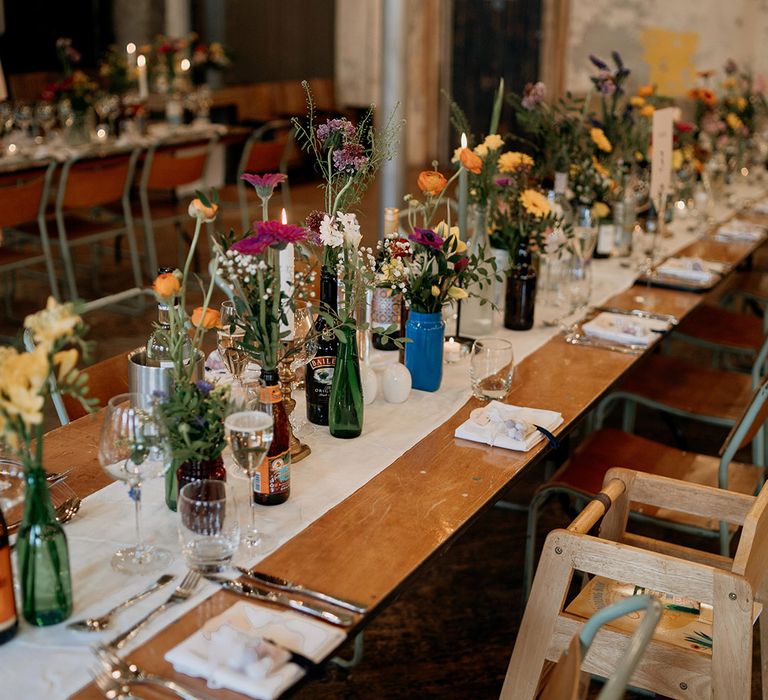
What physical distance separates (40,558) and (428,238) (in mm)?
1153

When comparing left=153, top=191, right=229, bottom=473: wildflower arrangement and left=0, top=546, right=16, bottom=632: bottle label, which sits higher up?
left=153, top=191, right=229, bottom=473: wildflower arrangement

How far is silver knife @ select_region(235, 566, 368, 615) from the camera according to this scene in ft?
5.07

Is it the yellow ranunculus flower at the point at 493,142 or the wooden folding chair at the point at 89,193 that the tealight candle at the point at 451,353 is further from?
the wooden folding chair at the point at 89,193

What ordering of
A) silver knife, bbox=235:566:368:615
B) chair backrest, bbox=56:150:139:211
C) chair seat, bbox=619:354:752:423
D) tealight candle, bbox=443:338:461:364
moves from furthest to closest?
chair backrest, bbox=56:150:139:211
chair seat, bbox=619:354:752:423
tealight candle, bbox=443:338:461:364
silver knife, bbox=235:566:368:615

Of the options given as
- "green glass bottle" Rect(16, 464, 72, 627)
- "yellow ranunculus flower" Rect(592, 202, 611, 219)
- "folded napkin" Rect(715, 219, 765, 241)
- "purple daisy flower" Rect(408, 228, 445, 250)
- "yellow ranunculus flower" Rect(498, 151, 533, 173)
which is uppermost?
"yellow ranunculus flower" Rect(498, 151, 533, 173)

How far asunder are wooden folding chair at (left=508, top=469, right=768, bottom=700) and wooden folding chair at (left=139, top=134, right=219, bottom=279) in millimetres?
4224

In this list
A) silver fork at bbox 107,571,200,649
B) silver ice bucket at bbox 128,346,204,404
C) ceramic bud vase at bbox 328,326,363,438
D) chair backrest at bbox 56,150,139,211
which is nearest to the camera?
silver fork at bbox 107,571,200,649

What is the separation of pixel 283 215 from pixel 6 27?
25.4 feet

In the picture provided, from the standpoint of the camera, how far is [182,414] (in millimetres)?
1649

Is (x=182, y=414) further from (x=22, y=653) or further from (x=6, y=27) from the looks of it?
(x=6, y=27)

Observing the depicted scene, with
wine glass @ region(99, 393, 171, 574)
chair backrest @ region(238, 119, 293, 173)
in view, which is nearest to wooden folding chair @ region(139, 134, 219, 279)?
chair backrest @ region(238, 119, 293, 173)

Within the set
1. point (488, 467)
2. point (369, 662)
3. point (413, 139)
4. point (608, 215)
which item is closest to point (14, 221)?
point (608, 215)

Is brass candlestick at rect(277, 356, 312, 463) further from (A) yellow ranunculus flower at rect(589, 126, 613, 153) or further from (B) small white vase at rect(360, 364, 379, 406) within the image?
(A) yellow ranunculus flower at rect(589, 126, 613, 153)

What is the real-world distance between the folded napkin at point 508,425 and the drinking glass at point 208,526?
701 mm
